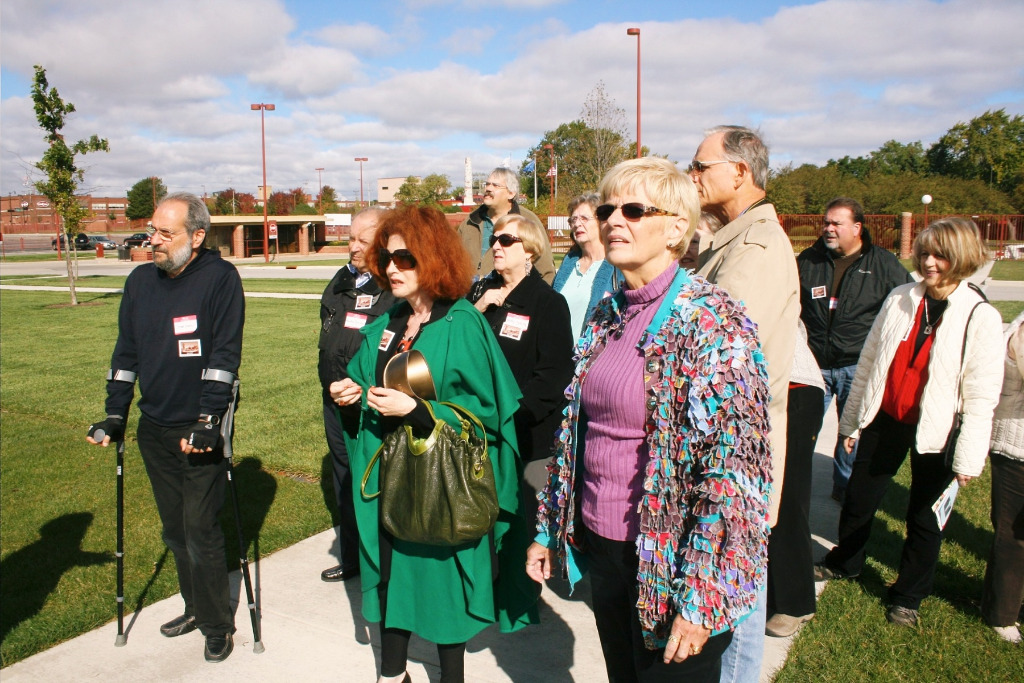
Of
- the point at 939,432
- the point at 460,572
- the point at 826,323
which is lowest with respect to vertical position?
the point at 460,572

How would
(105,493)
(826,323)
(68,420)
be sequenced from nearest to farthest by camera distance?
(826,323), (105,493), (68,420)

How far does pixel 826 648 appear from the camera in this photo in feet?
12.0

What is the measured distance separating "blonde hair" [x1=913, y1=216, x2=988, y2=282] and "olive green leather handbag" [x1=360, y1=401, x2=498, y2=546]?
2641 millimetres

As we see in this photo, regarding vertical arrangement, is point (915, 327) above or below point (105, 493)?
above

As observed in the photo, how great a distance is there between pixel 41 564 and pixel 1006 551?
5.69 meters

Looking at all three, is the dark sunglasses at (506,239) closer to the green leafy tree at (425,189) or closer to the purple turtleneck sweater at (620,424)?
the purple turtleneck sweater at (620,424)

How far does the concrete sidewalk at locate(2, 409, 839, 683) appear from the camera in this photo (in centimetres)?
353

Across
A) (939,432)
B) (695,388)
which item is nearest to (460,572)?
(695,388)

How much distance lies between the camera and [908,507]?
4191 millimetres

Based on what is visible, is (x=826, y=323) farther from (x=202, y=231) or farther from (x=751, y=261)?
(x=202, y=231)

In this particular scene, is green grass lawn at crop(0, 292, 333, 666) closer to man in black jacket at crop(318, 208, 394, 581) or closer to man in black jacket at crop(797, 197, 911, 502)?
man in black jacket at crop(318, 208, 394, 581)

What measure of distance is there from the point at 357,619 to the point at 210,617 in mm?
761

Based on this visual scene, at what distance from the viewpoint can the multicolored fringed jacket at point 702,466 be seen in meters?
1.86

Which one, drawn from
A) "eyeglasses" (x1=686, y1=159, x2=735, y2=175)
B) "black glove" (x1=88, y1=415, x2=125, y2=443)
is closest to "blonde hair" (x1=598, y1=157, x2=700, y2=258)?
"eyeglasses" (x1=686, y1=159, x2=735, y2=175)
